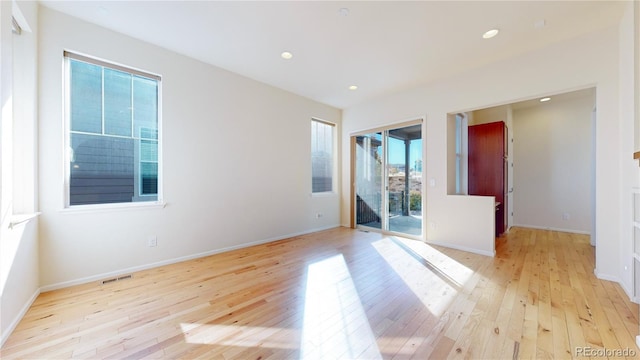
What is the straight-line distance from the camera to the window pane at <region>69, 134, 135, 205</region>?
251 cm

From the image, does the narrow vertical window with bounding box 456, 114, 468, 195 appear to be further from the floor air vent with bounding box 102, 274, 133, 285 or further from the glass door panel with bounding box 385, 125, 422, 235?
the floor air vent with bounding box 102, 274, 133, 285

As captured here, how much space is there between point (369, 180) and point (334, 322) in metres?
3.58

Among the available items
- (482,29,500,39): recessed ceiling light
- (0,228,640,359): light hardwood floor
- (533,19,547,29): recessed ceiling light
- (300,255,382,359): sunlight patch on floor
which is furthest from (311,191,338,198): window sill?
(533,19,547,29): recessed ceiling light

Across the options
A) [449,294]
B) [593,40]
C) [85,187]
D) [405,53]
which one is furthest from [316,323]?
[593,40]

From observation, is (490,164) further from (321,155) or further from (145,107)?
(145,107)

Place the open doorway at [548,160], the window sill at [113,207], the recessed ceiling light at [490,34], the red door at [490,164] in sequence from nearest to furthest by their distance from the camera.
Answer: the window sill at [113,207]
the recessed ceiling light at [490,34]
the red door at [490,164]
the open doorway at [548,160]

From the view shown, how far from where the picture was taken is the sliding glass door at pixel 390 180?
14.2 ft

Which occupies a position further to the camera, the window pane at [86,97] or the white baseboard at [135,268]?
the window pane at [86,97]

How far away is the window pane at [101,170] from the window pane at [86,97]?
5.2 inches

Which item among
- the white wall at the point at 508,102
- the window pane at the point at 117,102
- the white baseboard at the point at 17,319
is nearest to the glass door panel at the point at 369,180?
the white wall at the point at 508,102

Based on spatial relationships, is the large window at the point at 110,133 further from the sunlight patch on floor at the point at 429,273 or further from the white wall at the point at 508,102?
the white wall at the point at 508,102

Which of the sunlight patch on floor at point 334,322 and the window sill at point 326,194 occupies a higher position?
the window sill at point 326,194

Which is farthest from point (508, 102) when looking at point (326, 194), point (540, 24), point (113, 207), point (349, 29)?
point (113, 207)

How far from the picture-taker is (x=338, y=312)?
1.94m
